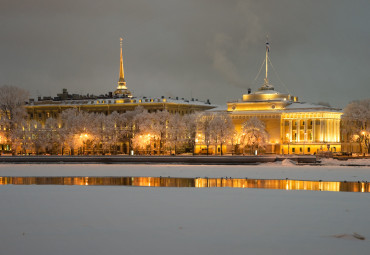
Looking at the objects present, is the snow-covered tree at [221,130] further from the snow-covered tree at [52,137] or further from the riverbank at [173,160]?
the snow-covered tree at [52,137]

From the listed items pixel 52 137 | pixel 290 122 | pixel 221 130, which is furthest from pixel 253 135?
pixel 52 137

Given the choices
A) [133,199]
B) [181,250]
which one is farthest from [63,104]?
[181,250]

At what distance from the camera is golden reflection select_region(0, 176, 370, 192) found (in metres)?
39.4

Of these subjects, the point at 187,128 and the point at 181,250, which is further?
the point at 187,128

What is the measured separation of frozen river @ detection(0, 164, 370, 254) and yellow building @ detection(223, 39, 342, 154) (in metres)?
60.9

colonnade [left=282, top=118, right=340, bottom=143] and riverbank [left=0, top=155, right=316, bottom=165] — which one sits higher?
colonnade [left=282, top=118, right=340, bottom=143]

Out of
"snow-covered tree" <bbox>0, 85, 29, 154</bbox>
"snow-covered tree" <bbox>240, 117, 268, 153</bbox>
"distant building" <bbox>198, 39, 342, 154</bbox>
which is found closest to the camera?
"snow-covered tree" <bbox>240, 117, 268, 153</bbox>

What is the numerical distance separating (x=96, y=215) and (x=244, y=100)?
81219 mm

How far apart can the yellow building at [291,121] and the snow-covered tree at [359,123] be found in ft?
6.39

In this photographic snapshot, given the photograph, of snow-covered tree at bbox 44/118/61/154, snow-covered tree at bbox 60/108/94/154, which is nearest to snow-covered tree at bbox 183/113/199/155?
snow-covered tree at bbox 60/108/94/154

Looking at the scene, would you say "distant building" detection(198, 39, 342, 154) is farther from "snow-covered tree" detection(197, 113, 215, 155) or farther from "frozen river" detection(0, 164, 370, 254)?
"frozen river" detection(0, 164, 370, 254)

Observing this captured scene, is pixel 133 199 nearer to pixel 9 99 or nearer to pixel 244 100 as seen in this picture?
pixel 9 99

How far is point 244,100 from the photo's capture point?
106 metres

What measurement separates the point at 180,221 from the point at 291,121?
7652cm
